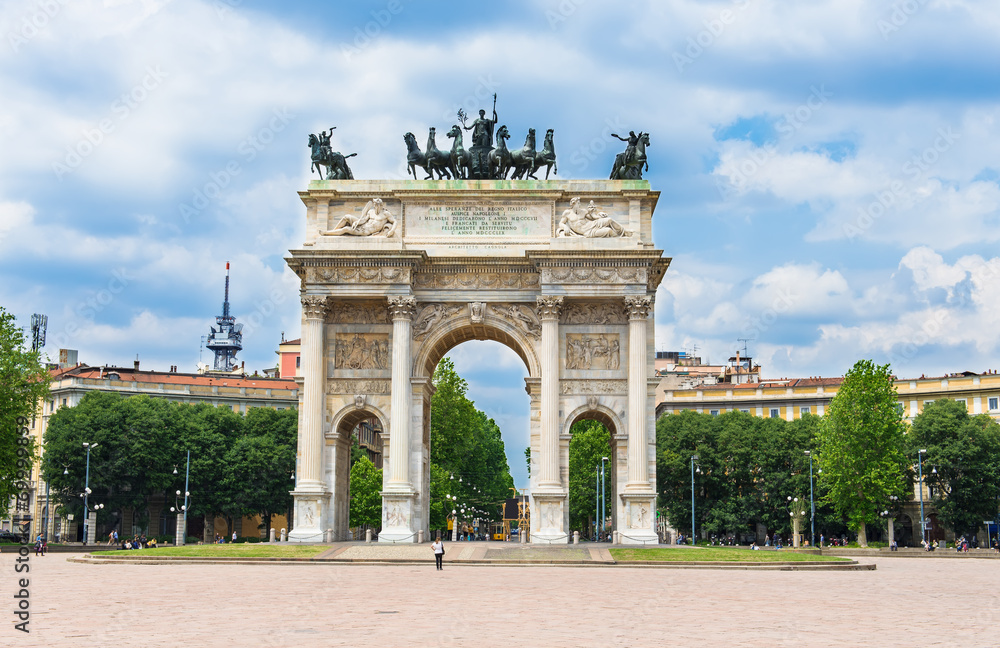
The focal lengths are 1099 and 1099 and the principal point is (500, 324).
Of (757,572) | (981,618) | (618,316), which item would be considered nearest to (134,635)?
(981,618)

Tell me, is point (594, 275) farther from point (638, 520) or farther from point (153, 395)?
point (153, 395)

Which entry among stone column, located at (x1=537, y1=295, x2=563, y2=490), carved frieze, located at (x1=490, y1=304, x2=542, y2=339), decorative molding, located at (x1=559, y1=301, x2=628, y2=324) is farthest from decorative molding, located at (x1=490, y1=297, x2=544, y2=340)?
decorative molding, located at (x1=559, y1=301, x2=628, y2=324)

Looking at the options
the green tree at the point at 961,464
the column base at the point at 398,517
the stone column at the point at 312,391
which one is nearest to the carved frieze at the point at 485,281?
the stone column at the point at 312,391

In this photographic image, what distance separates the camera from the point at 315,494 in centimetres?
5012

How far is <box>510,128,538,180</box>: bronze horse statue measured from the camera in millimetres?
53844

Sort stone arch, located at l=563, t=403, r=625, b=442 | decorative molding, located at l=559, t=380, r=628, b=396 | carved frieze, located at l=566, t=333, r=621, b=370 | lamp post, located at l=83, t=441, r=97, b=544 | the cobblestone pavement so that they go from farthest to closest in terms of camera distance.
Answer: lamp post, located at l=83, t=441, r=97, b=544 < carved frieze, located at l=566, t=333, r=621, b=370 < decorative molding, located at l=559, t=380, r=628, b=396 < stone arch, located at l=563, t=403, r=625, b=442 < the cobblestone pavement

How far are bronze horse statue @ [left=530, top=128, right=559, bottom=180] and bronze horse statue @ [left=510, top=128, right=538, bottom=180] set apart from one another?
0.20 metres

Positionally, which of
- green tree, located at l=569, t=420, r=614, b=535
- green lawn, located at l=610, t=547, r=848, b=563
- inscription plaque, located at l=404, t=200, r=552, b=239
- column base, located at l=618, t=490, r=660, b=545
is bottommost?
green lawn, located at l=610, t=547, r=848, b=563

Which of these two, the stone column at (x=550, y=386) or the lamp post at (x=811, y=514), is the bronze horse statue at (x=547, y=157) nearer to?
the stone column at (x=550, y=386)

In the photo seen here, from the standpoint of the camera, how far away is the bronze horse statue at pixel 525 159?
53.8 m

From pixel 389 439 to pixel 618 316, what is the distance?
1235 centimetres

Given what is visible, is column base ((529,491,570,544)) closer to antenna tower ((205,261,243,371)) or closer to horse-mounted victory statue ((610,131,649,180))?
horse-mounted victory statue ((610,131,649,180))

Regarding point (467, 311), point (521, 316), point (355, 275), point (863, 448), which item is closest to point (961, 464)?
point (863, 448)

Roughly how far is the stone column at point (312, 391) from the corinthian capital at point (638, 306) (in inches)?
564
